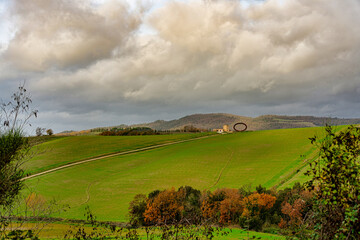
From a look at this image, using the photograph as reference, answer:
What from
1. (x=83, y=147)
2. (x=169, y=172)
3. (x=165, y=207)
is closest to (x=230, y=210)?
(x=165, y=207)

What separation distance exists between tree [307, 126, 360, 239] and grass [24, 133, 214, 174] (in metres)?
57.7

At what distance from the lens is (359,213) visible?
5.64m

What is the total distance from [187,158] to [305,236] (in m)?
51.2

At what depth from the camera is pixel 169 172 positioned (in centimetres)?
5134

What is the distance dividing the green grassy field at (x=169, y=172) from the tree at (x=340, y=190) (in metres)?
33.2

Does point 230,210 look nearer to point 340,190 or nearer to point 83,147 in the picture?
Result: point 340,190

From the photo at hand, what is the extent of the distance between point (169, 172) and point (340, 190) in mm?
46873

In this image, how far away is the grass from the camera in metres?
60.3

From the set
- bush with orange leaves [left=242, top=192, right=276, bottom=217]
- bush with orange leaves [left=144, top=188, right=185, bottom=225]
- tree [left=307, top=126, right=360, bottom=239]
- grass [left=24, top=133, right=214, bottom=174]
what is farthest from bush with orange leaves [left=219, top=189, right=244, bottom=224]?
grass [left=24, top=133, right=214, bottom=174]

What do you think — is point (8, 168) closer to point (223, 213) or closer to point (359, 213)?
point (359, 213)

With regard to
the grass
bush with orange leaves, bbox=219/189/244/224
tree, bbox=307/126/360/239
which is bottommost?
bush with orange leaves, bbox=219/189/244/224

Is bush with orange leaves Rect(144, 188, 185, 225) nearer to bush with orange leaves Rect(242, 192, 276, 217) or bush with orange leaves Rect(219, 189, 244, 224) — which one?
bush with orange leaves Rect(219, 189, 244, 224)

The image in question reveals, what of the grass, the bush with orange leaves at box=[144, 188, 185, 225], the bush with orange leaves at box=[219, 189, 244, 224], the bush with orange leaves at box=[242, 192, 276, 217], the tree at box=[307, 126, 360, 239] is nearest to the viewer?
the tree at box=[307, 126, 360, 239]

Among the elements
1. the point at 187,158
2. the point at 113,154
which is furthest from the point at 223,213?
the point at 113,154
